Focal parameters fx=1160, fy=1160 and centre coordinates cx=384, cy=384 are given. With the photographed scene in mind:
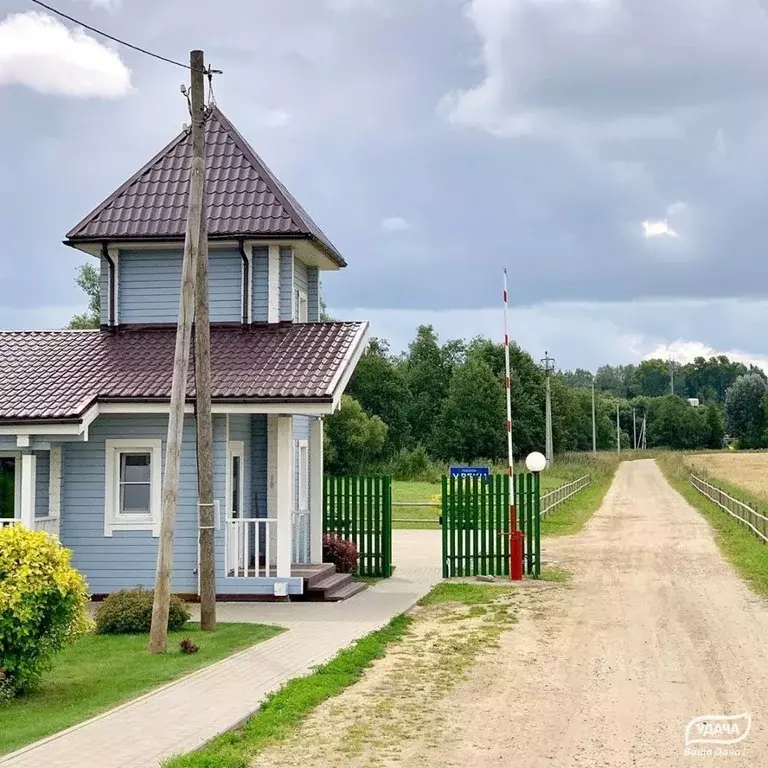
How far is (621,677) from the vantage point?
37.8 ft

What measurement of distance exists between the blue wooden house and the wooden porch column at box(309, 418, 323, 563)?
3cm

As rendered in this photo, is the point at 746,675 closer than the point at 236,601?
Yes

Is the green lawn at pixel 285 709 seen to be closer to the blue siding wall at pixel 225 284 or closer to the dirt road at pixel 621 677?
the dirt road at pixel 621 677

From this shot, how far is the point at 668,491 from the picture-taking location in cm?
5722

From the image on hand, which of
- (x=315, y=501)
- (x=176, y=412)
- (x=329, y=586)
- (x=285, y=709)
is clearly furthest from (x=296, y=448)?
(x=285, y=709)

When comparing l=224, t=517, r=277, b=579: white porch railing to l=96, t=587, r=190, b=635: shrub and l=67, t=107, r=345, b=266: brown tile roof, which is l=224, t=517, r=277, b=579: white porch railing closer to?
l=96, t=587, r=190, b=635: shrub

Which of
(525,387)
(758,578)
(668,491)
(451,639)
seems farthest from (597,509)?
(525,387)

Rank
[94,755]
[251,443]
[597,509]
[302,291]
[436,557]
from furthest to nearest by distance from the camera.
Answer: [597,509], [436,557], [302,291], [251,443], [94,755]

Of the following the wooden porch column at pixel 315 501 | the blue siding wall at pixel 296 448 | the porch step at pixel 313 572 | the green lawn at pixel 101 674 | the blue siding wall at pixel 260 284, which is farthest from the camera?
the blue siding wall at pixel 296 448

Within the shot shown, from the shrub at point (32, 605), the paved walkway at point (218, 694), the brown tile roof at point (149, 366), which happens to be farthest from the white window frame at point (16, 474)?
the shrub at point (32, 605)

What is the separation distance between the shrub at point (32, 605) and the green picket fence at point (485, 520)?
10815mm

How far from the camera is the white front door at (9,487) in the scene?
1764 centimetres

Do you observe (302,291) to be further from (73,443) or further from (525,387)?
(525,387)

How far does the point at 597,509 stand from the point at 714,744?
3613 cm
